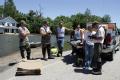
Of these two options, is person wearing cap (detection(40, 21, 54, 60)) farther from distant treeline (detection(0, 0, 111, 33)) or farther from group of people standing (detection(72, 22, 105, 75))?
distant treeline (detection(0, 0, 111, 33))

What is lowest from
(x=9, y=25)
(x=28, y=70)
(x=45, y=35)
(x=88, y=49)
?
(x=28, y=70)

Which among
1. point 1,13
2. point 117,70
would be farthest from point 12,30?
point 117,70

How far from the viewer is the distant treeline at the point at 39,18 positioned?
96850mm

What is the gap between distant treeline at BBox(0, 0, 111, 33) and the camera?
96850 mm

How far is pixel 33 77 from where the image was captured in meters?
13.0

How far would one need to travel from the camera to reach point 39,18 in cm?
10762

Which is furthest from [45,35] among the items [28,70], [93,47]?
[28,70]

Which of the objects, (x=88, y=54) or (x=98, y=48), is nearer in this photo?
(x=98, y=48)

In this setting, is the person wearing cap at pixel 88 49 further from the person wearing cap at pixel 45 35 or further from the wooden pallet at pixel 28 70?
the person wearing cap at pixel 45 35

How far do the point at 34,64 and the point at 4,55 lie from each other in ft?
28.9

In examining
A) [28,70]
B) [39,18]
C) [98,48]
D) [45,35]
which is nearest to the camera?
[28,70]

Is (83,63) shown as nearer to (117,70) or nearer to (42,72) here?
(117,70)

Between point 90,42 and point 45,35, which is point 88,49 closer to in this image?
point 90,42

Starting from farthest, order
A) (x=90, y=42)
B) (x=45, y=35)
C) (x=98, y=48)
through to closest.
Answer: (x=45, y=35), (x=90, y=42), (x=98, y=48)
